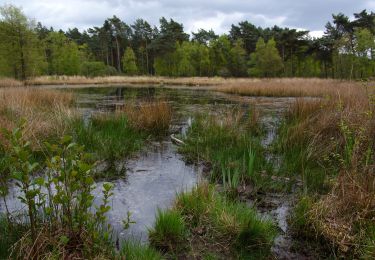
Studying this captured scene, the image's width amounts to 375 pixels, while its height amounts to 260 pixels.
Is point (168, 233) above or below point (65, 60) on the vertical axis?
below

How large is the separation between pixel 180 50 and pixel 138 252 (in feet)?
153

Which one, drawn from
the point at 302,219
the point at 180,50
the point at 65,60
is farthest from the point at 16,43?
the point at 302,219

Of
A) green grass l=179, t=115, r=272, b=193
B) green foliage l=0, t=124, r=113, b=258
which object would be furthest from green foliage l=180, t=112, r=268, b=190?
green foliage l=0, t=124, r=113, b=258

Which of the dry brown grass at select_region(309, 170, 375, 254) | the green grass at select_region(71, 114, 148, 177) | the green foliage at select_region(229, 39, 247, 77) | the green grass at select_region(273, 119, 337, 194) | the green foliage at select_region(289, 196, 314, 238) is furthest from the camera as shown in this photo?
the green foliage at select_region(229, 39, 247, 77)

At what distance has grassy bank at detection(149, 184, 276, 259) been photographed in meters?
2.61

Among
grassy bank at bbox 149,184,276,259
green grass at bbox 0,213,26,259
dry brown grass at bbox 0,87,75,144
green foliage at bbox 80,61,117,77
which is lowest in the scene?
grassy bank at bbox 149,184,276,259

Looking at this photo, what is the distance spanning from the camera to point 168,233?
2.72 m

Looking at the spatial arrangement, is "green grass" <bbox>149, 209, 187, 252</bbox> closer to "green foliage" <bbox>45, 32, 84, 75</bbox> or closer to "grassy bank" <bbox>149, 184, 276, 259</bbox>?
"grassy bank" <bbox>149, 184, 276, 259</bbox>

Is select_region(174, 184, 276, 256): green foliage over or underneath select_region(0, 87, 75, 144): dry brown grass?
underneath

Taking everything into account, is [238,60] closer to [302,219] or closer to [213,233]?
[302,219]

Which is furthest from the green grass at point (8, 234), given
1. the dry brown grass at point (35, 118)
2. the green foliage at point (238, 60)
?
the green foliage at point (238, 60)

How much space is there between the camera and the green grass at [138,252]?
2305 millimetres

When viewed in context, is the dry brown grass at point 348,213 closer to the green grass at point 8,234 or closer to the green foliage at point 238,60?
the green grass at point 8,234

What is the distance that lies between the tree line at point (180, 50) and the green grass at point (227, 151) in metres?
26.5
